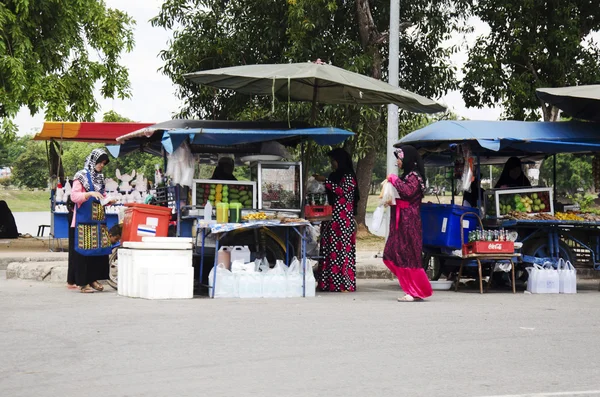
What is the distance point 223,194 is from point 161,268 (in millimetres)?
1636

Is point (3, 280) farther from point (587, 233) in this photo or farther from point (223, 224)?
point (587, 233)

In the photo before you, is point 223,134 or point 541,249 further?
point 541,249

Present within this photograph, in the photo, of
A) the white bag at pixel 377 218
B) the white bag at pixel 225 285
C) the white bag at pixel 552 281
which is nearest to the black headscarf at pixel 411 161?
the white bag at pixel 377 218

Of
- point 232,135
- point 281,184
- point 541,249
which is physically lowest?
point 541,249

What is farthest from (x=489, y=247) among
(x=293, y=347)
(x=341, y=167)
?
(x=293, y=347)

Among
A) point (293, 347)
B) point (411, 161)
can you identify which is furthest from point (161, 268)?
point (293, 347)

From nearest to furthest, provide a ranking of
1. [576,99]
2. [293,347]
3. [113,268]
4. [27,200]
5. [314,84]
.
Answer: [293,347]
[314,84]
[576,99]
[113,268]
[27,200]

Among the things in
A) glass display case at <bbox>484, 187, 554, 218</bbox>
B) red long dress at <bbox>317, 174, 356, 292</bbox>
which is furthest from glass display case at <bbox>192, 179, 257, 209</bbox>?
glass display case at <bbox>484, 187, 554, 218</bbox>

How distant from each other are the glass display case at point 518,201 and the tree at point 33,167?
7558cm

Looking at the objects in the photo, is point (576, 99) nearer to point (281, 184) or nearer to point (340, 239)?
point (340, 239)

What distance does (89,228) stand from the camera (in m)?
12.5

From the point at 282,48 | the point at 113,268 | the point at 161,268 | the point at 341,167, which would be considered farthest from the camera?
the point at 282,48

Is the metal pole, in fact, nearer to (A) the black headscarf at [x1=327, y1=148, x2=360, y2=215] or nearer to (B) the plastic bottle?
(A) the black headscarf at [x1=327, y1=148, x2=360, y2=215]

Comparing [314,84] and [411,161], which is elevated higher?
[314,84]
